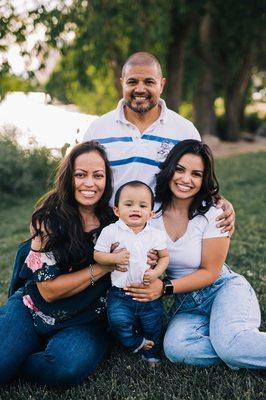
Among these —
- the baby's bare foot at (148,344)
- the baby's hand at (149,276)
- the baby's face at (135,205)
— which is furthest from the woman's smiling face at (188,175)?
the baby's bare foot at (148,344)

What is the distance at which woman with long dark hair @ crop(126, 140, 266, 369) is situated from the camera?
349 centimetres

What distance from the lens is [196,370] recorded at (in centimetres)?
346

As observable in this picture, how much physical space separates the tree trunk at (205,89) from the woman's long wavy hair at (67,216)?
1589 cm

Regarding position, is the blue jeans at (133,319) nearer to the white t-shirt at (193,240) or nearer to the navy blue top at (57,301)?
the navy blue top at (57,301)

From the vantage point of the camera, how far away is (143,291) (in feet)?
11.2

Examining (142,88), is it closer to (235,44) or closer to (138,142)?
(138,142)

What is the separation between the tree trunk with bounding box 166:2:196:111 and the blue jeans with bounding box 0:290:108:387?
41.8ft

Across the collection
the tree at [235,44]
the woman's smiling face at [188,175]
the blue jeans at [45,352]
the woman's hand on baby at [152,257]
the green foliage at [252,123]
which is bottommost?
the blue jeans at [45,352]

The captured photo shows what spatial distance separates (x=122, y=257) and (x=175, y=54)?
44.1ft

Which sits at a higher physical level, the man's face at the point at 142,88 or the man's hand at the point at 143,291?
the man's face at the point at 142,88

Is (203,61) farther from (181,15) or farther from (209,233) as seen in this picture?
(209,233)

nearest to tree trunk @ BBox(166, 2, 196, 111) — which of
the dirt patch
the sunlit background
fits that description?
the sunlit background

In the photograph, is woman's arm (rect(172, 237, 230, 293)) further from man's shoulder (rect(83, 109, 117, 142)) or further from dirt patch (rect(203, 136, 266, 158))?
dirt patch (rect(203, 136, 266, 158))

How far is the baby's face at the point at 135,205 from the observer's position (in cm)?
334
